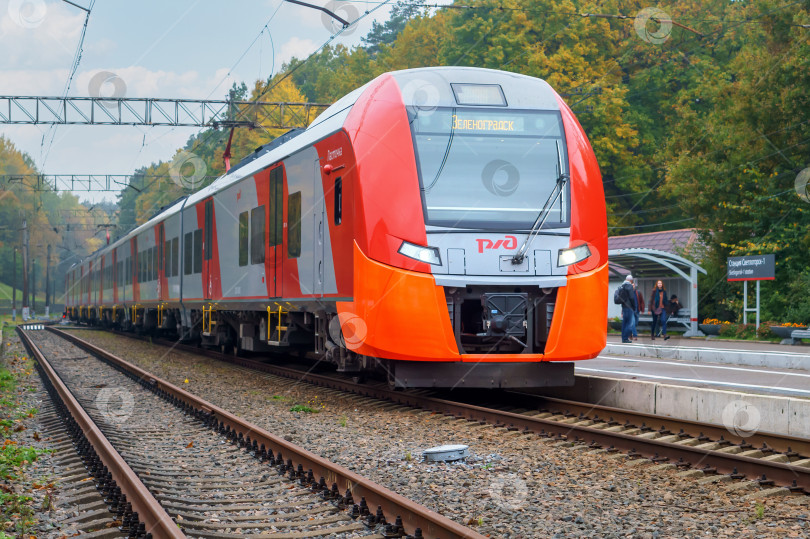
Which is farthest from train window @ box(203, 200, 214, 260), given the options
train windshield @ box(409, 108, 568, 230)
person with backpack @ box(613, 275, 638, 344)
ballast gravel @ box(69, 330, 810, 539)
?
person with backpack @ box(613, 275, 638, 344)

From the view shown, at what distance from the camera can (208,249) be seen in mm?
17562

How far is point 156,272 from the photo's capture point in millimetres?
23984

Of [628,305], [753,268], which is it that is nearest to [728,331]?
[753,268]

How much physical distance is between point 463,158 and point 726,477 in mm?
4641

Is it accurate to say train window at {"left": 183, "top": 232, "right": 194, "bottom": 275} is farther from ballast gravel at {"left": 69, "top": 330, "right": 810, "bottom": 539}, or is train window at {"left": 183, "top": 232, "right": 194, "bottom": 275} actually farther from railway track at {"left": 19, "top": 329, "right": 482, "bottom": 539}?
ballast gravel at {"left": 69, "top": 330, "right": 810, "bottom": 539}

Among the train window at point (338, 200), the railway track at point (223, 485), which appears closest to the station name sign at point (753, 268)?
the train window at point (338, 200)

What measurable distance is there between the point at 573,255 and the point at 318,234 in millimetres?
3093

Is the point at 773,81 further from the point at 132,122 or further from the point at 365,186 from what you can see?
the point at 365,186

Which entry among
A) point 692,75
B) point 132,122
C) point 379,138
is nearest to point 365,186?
point 379,138

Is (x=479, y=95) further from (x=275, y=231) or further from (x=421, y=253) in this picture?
(x=275, y=231)

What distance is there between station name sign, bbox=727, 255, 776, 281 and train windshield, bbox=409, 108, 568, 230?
14124 mm

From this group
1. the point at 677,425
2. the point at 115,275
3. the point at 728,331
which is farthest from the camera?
the point at 115,275

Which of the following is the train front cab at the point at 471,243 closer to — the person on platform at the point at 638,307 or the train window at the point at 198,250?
the train window at the point at 198,250

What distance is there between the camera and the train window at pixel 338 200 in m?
10.2
